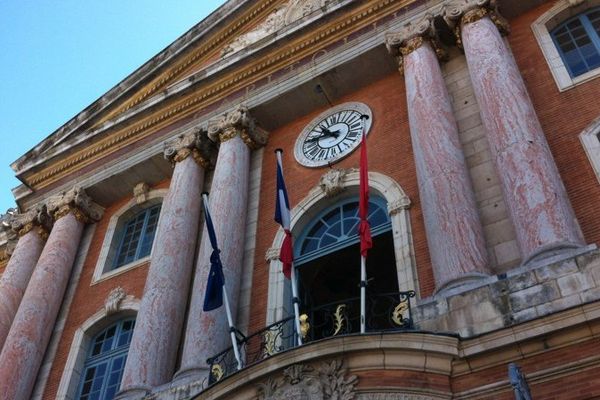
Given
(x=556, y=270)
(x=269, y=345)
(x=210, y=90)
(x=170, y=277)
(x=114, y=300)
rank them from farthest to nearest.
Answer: (x=210, y=90), (x=114, y=300), (x=170, y=277), (x=269, y=345), (x=556, y=270)

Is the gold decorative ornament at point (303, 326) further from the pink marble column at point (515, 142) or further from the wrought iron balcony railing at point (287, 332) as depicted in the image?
the pink marble column at point (515, 142)

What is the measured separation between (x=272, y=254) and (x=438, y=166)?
3.93m

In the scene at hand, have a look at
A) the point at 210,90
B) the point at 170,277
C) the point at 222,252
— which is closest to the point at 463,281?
the point at 222,252

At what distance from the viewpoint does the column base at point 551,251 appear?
9297 millimetres

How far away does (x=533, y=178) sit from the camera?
10.4m

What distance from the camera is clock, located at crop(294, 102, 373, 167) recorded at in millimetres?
14867

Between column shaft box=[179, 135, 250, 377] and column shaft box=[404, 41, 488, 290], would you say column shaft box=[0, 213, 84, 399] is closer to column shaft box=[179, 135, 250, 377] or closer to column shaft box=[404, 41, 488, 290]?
column shaft box=[179, 135, 250, 377]

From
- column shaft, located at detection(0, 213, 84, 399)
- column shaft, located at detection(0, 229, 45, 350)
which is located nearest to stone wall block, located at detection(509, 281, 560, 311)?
column shaft, located at detection(0, 213, 84, 399)

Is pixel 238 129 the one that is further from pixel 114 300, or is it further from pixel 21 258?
pixel 21 258

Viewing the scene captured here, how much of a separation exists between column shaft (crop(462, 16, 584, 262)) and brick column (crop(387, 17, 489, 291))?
2.03ft

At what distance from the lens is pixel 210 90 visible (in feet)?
58.0

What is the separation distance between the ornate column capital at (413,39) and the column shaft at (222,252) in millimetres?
4132

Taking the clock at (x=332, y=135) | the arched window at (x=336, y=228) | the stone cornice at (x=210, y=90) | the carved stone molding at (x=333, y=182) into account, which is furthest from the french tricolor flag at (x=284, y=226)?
the stone cornice at (x=210, y=90)

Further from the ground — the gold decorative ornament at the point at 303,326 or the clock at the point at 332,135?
the clock at the point at 332,135
